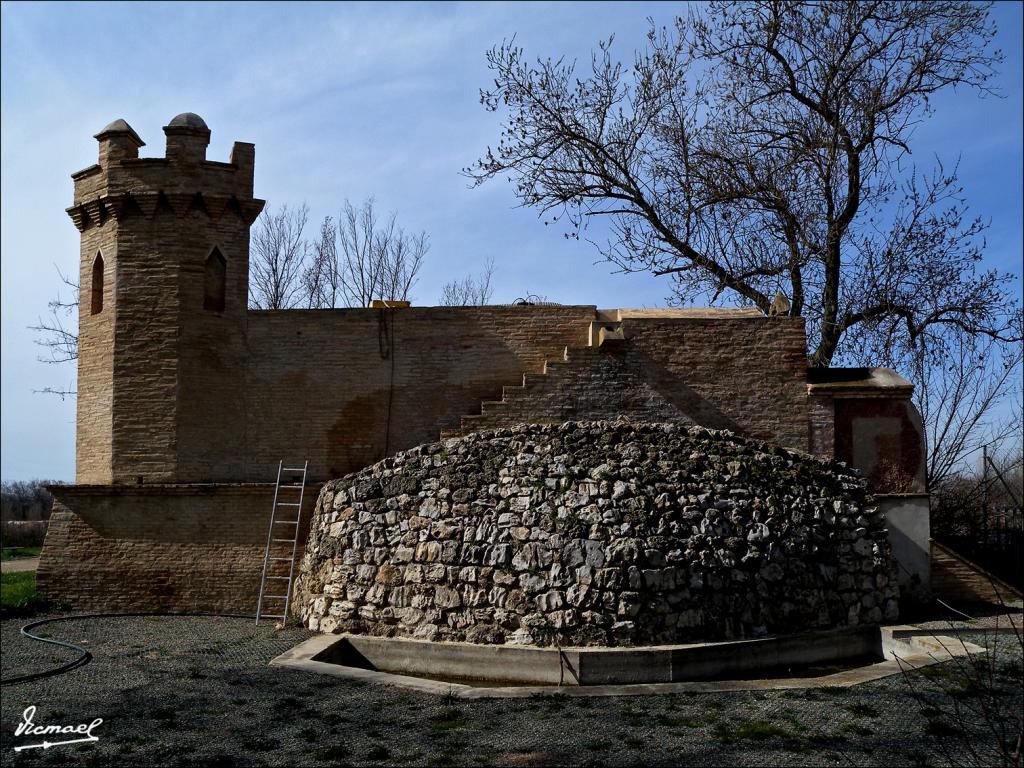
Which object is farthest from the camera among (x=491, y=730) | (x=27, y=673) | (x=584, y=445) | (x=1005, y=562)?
(x=1005, y=562)

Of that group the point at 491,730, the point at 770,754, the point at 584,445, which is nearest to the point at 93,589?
the point at 584,445

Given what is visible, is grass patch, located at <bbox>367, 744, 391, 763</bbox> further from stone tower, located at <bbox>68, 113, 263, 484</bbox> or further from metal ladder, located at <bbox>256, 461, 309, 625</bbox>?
stone tower, located at <bbox>68, 113, 263, 484</bbox>

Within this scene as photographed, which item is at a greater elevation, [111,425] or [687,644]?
[111,425]

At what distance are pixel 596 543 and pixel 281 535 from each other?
203 inches

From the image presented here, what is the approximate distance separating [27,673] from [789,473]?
353 inches

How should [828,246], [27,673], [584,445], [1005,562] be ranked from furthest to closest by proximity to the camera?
[828,246]
[1005,562]
[584,445]
[27,673]

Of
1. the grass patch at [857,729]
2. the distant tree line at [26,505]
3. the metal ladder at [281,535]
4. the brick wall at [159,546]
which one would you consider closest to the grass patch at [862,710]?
the grass patch at [857,729]

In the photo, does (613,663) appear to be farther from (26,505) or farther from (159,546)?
(26,505)

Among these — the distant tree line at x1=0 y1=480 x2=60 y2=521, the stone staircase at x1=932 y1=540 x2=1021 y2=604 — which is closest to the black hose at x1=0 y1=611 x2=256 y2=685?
the stone staircase at x1=932 y1=540 x2=1021 y2=604

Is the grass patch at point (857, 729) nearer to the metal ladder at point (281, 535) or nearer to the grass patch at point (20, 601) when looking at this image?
the metal ladder at point (281, 535)

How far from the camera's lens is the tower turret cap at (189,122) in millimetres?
14031

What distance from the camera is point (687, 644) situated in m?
10.1

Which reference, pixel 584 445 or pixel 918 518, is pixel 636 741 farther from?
pixel 918 518

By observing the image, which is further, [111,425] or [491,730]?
[111,425]
